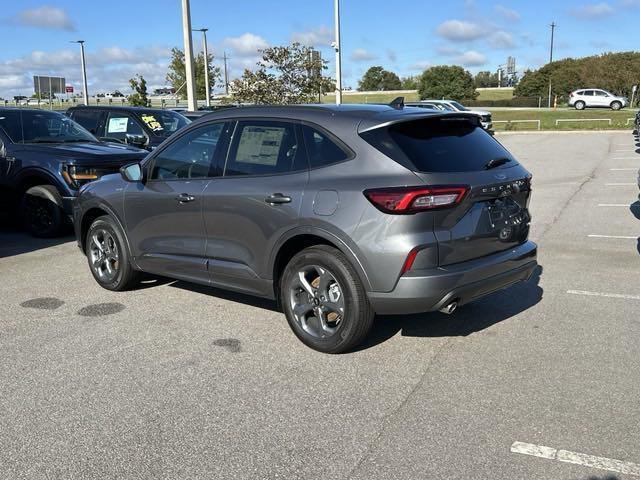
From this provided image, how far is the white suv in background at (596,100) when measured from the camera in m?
55.1

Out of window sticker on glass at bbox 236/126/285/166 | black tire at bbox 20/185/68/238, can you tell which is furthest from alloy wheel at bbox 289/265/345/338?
black tire at bbox 20/185/68/238

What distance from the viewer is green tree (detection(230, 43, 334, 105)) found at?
871 inches

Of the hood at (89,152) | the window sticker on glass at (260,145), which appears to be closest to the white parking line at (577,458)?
the window sticker on glass at (260,145)

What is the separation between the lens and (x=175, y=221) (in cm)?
545

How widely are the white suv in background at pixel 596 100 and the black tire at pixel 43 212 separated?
183ft

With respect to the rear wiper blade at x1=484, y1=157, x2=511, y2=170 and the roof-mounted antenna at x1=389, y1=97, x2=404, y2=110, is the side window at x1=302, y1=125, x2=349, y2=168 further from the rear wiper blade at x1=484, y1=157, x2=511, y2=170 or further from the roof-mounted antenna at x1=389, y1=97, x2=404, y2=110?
the rear wiper blade at x1=484, y1=157, x2=511, y2=170

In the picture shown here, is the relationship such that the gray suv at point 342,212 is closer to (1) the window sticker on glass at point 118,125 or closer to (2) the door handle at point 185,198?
(2) the door handle at point 185,198

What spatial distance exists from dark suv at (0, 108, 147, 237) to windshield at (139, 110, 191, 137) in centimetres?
312

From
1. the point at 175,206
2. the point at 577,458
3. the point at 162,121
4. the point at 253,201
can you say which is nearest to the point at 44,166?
the point at 175,206

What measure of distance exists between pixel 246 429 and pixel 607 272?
4847mm

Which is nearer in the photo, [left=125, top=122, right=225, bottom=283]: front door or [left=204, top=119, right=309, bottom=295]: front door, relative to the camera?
[left=204, top=119, right=309, bottom=295]: front door

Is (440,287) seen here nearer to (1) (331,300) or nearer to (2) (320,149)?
(1) (331,300)

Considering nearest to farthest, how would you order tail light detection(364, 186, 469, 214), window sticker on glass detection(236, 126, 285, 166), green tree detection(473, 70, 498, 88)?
tail light detection(364, 186, 469, 214) → window sticker on glass detection(236, 126, 285, 166) → green tree detection(473, 70, 498, 88)

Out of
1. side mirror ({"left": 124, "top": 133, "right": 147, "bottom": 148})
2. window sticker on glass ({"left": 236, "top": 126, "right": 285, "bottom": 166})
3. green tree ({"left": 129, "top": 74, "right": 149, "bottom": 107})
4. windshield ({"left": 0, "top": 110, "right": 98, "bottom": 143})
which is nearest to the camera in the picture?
window sticker on glass ({"left": 236, "top": 126, "right": 285, "bottom": 166})
